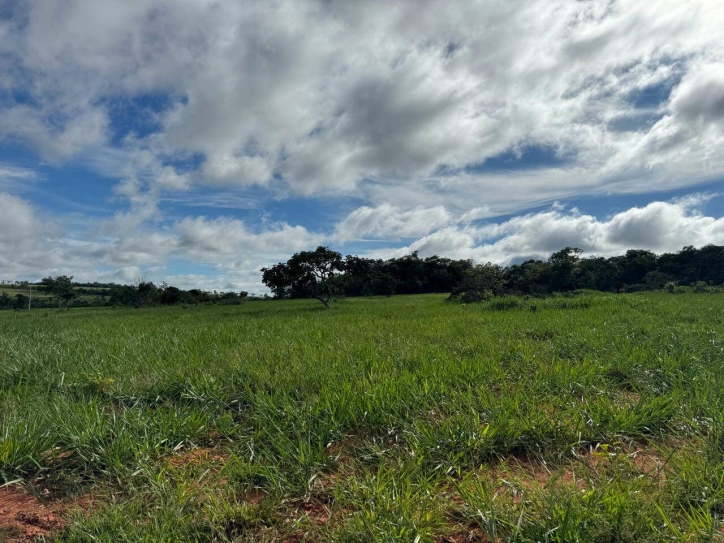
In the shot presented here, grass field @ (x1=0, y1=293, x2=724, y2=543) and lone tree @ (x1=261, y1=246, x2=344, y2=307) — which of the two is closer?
grass field @ (x1=0, y1=293, x2=724, y2=543)

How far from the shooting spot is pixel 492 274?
29.2 metres

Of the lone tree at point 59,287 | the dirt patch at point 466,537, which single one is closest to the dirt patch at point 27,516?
the dirt patch at point 466,537

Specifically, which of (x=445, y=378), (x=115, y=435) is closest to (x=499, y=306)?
(x=445, y=378)

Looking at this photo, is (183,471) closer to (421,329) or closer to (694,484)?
(694,484)

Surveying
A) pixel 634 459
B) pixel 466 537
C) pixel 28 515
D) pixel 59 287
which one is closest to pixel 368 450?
pixel 466 537

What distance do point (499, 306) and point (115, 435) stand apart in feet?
50.4

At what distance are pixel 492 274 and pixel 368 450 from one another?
2796cm

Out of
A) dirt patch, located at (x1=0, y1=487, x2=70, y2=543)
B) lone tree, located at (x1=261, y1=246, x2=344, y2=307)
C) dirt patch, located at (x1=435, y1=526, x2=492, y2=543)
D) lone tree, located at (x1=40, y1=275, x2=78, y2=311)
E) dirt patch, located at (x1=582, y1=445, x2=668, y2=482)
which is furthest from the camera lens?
lone tree, located at (x1=40, y1=275, x2=78, y2=311)

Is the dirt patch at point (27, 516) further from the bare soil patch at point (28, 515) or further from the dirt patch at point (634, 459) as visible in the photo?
the dirt patch at point (634, 459)

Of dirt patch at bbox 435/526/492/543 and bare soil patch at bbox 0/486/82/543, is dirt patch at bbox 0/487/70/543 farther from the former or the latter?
dirt patch at bbox 435/526/492/543

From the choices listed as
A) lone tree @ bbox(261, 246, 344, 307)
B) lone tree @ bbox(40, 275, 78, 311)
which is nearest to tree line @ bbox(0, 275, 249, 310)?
lone tree @ bbox(40, 275, 78, 311)

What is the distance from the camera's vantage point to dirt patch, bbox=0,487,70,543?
232 cm

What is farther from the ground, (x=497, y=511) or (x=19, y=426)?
(x=19, y=426)

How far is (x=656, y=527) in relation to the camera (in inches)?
82.8
